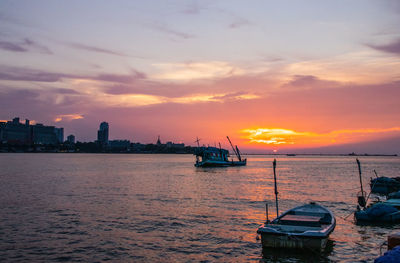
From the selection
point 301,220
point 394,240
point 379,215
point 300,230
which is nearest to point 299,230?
point 300,230

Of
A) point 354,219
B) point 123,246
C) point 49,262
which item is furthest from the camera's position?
point 354,219

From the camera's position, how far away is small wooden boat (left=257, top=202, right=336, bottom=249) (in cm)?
1825

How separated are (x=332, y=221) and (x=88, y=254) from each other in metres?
15.8

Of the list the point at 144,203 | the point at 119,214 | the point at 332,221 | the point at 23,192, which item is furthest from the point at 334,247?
the point at 23,192

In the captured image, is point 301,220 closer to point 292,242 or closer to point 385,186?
point 292,242

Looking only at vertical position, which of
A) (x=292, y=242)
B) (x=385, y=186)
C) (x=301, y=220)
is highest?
(x=301, y=220)

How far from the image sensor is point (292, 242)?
60.3 feet

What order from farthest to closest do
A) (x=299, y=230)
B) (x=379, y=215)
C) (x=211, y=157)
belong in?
(x=211, y=157), (x=379, y=215), (x=299, y=230)

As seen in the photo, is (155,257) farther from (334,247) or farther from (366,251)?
(366,251)

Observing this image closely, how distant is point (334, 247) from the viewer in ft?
69.4

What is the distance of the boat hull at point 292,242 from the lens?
18219mm

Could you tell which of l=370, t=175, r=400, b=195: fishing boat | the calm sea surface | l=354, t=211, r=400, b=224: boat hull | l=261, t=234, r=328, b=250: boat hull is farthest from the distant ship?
l=261, t=234, r=328, b=250: boat hull

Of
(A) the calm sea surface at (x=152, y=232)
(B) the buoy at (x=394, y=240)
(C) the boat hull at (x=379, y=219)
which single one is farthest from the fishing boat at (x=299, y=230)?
(C) the boat hull at (x=379, y=219)

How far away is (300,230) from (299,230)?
8cm
